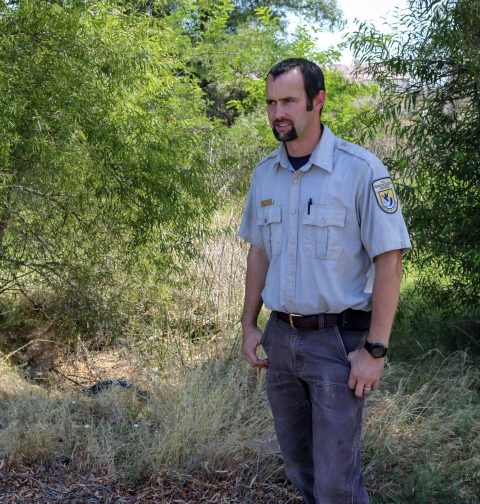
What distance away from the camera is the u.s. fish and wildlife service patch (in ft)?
7.48

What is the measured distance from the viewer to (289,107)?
2398mm

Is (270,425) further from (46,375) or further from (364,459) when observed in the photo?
(46,375)

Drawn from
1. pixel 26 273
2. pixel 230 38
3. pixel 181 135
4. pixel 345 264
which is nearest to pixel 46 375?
pixel 26 273

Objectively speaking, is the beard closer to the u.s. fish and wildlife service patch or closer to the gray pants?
the u.s. fish and wildlife service patch

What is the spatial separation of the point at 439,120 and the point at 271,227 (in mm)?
2769

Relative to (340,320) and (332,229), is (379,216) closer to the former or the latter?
(332,229)

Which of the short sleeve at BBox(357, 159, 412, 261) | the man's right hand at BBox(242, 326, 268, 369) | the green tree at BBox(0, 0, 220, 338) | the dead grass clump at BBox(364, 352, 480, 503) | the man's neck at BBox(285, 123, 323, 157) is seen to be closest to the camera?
the short sleeve at BBox(357, 159, 412, 261)

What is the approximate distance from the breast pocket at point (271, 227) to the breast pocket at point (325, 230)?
148 millimetres

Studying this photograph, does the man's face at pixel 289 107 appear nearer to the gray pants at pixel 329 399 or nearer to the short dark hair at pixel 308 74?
the short dark hair at pixel 308 74

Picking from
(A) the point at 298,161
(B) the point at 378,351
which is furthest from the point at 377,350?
(A) the point at 298,161

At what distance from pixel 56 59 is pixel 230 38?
35.4 feet

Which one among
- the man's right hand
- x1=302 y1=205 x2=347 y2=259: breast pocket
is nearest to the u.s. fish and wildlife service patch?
x1=302 y1=205 x2=347 y2=259: breast pocket

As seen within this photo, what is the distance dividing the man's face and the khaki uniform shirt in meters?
0.11

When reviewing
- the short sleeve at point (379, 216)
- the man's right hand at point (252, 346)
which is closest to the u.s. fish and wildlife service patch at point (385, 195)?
the short sleeve at point (379, 216)
